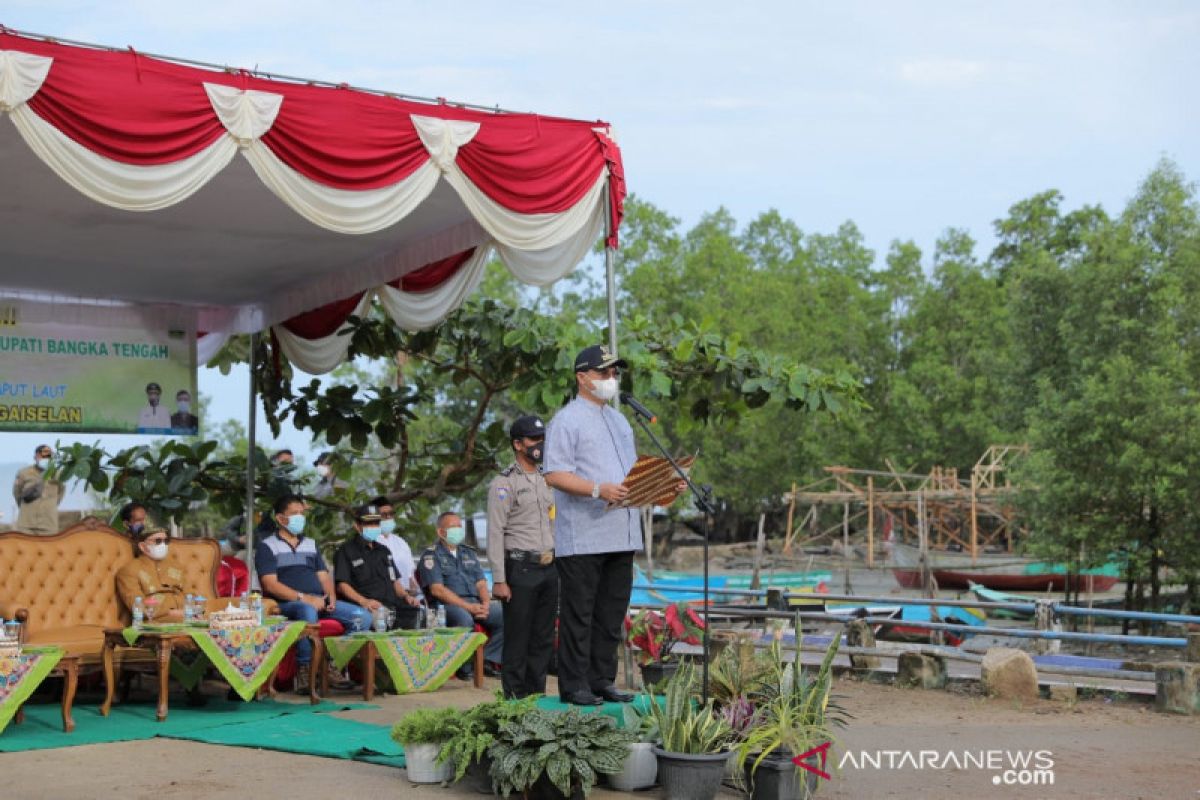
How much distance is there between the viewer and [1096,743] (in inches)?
269

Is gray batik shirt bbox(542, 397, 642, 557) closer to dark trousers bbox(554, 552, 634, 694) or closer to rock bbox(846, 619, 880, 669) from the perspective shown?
dark trousers bbox(554, 552, 634, 694)

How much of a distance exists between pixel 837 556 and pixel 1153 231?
16.7m

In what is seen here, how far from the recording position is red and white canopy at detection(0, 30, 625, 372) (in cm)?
612

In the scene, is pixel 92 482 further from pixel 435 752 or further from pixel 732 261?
pixel 732 261

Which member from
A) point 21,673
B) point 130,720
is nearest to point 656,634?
point 130,720

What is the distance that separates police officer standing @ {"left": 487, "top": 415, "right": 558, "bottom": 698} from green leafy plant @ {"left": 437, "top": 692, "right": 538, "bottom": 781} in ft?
2.89

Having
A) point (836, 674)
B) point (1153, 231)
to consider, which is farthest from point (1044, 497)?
point (836, 674)

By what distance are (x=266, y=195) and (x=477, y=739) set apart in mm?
3899

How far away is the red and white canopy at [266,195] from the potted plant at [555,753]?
3029 mm

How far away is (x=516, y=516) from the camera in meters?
6.50

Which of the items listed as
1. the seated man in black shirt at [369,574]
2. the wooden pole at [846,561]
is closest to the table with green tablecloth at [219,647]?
the seated man in black shirt at [369,574]

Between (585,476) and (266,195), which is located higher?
(266,195)

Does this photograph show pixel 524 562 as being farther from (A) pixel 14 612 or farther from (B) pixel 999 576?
(B) pixel 999 576

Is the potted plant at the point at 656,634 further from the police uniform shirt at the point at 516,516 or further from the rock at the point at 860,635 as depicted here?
the rock at the point at 860,635
